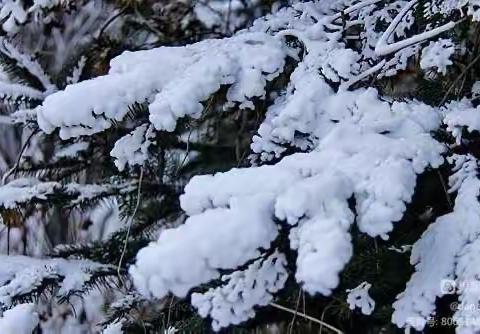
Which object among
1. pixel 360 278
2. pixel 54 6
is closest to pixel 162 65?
pixel 360 278

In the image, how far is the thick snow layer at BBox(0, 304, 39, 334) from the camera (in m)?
1.27

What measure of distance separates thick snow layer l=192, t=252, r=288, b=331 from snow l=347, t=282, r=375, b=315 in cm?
20

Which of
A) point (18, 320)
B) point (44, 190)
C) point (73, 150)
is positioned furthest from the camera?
point (73, 150)

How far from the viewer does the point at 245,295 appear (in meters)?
0.94

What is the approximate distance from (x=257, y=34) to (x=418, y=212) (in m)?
0.41

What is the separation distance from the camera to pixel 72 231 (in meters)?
3.00

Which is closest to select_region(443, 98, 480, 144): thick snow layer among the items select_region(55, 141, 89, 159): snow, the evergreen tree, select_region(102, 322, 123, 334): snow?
the evergreen tree

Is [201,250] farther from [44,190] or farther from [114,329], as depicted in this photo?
[44,190]

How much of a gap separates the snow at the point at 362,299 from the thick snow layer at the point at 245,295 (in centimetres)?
20

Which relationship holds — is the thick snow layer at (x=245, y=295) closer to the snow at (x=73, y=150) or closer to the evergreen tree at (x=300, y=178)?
the evergreen tree at (x=300, y=178)

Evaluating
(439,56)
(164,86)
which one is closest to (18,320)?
(164,86)

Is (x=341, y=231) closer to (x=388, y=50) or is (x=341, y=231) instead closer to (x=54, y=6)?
(x=388, y=50)

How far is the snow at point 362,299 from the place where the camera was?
1077 millimetres

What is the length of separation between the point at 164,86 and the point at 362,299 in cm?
46
